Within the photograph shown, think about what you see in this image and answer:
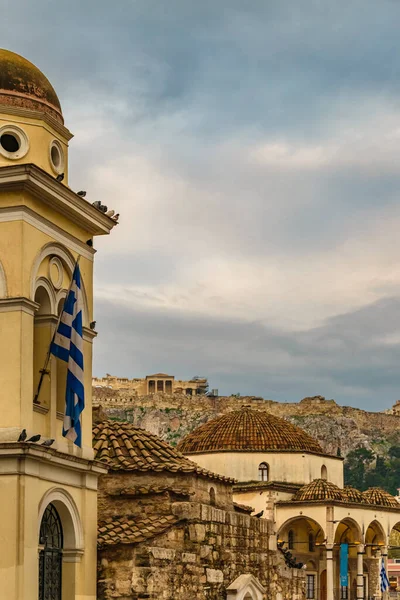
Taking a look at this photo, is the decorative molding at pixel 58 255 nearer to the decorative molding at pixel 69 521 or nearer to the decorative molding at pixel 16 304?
the decorative molding at pixel 16 304

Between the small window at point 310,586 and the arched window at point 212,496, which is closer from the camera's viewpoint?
the arched window at point 212,496

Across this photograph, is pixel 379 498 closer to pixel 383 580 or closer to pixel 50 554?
pixel 383 580

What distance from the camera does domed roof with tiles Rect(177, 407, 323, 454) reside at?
48.1m

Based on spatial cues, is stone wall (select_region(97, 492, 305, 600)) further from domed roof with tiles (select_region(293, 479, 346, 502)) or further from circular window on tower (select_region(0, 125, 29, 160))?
domed roof with tiles (select_region(293, 479, 346, 502))

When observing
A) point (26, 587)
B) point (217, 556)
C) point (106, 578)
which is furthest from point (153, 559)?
point (26, 587)

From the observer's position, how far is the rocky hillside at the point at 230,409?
5202 inches

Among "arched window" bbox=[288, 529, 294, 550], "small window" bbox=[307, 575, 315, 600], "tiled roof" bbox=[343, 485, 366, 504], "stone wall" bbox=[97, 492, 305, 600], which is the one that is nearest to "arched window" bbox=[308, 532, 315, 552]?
"arched window" bbox=[288, 529, 294, 550]

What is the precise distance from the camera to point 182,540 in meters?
20.7

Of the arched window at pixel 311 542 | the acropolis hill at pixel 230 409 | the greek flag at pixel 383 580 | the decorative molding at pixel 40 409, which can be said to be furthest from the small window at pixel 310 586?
the acropolis hill at pixel 230 409

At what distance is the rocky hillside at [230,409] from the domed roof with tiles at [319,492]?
268ft

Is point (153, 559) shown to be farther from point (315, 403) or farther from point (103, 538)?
point (315, 403)

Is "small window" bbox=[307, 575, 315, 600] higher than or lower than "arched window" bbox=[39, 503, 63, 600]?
lower

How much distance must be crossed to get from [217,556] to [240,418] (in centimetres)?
2773

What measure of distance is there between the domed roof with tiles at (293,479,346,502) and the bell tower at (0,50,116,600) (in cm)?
2956
